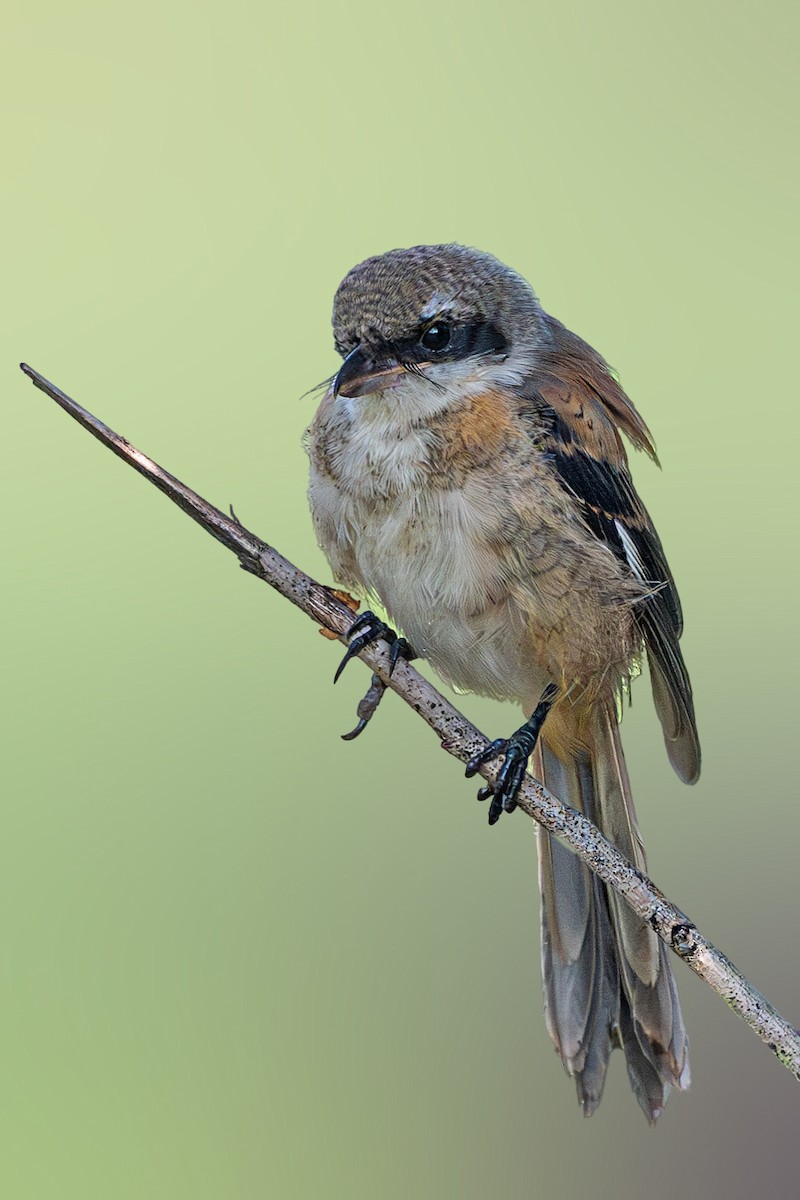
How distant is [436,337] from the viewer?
274cm

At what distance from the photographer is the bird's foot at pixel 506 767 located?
2576mm

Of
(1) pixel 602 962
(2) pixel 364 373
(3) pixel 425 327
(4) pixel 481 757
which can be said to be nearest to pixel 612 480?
(3) pixel 425 327

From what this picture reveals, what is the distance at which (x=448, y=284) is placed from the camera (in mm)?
2766

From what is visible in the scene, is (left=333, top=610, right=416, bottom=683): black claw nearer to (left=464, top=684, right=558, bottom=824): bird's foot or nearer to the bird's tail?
(left=464, top=684, right=558, bottom=824): bird's foot

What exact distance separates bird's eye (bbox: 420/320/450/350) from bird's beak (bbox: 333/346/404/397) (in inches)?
3.7

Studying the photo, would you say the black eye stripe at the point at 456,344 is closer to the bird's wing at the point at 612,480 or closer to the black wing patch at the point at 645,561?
the bird's wing at the point at 612,480

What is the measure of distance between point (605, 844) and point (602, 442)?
1162mm

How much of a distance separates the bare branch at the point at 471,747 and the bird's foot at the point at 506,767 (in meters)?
0.07

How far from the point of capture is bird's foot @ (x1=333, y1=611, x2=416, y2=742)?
2657 mm

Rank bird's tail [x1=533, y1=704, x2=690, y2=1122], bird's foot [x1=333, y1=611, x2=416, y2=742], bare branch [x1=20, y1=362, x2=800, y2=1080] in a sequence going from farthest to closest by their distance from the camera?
1. bird's tail [x1=533, y1=704, x2=690, y2=1122]
2. bird's foot [x1=333, y1=611, x2=416, y2=742]
3. bare branch [x1=20, y1=362, x2=800, y2=1080]

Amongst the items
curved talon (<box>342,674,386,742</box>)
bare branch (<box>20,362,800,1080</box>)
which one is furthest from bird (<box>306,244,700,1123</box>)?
bare branch (<box>20,362,800,1080</box>)

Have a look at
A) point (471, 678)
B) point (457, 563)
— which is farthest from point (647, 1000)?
point (457, 563)

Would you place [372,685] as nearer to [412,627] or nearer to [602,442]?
[412,627]

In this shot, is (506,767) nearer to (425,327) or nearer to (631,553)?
(631,553)
